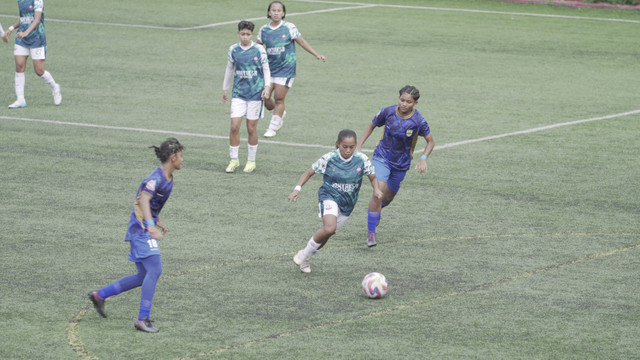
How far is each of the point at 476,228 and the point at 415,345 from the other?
4513 mm

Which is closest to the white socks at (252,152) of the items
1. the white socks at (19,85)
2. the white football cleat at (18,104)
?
the white socks at (19,85)

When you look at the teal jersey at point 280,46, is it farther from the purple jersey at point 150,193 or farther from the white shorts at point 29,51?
the purple jersey at point 150,193

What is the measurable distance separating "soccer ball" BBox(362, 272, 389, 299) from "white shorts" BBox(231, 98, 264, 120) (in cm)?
637

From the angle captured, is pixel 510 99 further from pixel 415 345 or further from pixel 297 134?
pixel 415 345

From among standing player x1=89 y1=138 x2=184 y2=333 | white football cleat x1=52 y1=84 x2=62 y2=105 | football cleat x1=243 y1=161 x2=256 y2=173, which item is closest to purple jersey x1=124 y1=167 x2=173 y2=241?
standing player x1=89 y1=138 x2=184 y2=333

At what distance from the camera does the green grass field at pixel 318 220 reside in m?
9.37

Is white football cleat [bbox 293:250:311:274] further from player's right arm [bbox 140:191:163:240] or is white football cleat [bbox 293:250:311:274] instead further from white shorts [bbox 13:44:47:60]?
white shorts [bbox 13:44:47:60]

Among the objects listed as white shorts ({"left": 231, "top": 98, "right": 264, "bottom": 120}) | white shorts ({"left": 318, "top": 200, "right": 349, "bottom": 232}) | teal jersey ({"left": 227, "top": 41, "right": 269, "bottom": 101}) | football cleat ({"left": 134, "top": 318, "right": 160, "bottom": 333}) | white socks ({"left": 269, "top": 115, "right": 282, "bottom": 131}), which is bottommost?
white socks ({"left": 269, "top": 115, "right": 282, "bottom": 131})

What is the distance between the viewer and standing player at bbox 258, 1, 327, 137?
1847 centimetres

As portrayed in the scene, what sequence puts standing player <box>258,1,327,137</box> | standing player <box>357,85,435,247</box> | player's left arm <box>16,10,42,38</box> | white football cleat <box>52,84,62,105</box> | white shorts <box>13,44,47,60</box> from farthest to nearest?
white football cleat <box>52,84,62,105</box> < white shorts <box>13,44,47,60</box> < player's left arm <box>16,10,42,38</box> < standing player <box>258,1,327,137</box> < standing player <box>357,85,435,247</box>

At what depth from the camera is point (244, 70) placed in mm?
15969

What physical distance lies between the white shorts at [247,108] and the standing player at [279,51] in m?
2.19

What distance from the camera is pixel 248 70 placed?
1597cm

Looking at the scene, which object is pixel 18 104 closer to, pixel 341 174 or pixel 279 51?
pixel 279 51
